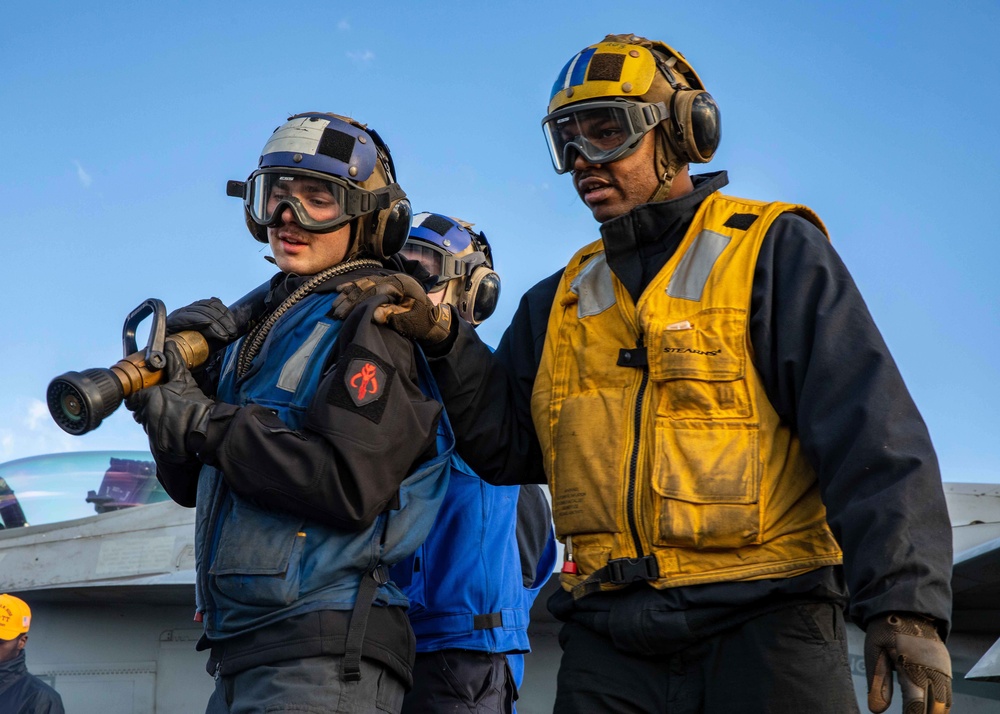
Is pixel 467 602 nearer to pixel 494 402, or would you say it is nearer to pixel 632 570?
pixel 494 402

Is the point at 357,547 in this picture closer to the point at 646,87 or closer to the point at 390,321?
the point at 390,321

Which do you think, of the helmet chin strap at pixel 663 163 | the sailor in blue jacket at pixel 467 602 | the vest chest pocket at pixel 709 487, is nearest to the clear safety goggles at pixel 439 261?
the sailor in blue jacket at pixel 467 602

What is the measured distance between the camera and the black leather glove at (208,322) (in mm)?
2973

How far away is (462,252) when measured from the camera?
4.79m

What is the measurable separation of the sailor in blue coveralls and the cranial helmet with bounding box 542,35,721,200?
0.74 meters

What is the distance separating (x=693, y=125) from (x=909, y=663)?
5.17 feet

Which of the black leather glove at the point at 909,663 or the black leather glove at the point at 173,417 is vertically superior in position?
the black leather glove at the point at 173,417

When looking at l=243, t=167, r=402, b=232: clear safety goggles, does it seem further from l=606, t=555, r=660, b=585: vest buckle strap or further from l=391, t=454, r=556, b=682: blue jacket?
l=606, t=555, r=660, b=585: vest buckle strap

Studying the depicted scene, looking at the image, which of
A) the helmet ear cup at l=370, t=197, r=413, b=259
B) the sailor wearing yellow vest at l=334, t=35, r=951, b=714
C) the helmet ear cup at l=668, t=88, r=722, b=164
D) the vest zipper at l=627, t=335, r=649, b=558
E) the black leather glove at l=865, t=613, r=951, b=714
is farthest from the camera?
the helmet ear cup at l=370, t=197, r=413, b=259

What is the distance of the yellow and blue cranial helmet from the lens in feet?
9.26

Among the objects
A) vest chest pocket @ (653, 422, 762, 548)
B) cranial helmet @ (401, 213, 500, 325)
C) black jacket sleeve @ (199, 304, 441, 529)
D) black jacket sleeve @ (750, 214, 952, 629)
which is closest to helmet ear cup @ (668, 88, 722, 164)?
black jacket sleeve @ (750, 214, 952, 629)

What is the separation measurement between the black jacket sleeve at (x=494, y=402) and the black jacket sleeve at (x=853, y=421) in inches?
30.0

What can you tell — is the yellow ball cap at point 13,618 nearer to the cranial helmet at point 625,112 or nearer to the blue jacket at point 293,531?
the blue jacket at point 293,531

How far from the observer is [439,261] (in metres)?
4.73
